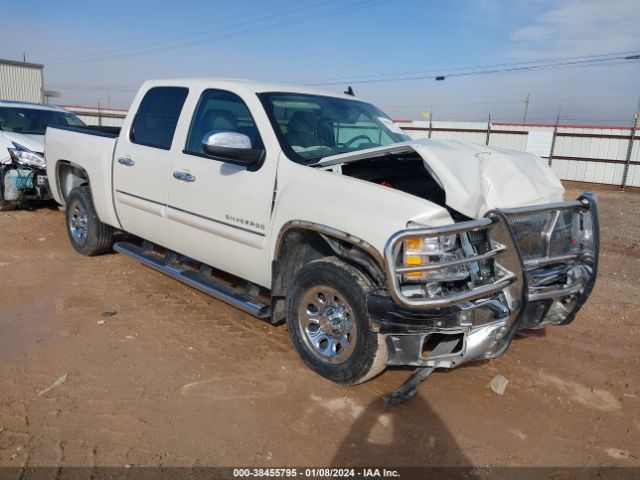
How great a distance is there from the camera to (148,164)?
485cm

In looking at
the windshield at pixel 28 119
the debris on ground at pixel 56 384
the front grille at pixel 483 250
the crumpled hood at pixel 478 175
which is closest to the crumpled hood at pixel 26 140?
the windshield at pixel 28 119

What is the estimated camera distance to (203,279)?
4555 millimetres

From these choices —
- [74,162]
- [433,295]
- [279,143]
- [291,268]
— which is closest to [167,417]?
[291,268]

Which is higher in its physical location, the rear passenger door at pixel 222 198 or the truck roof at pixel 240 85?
the truck roof at pixel 240 85

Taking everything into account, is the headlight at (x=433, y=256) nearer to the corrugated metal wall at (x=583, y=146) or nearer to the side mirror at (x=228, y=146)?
the side mirror at (x=228, y=146)

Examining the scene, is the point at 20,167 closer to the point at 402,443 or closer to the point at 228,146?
the point at 228,146

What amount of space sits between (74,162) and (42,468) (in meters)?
4.09

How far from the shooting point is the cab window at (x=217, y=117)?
13.8 feet

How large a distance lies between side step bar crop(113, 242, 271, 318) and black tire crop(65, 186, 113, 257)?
618 millimetres

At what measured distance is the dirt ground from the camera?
2928mm

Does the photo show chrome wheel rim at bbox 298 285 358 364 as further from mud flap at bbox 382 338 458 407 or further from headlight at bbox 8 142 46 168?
headlight at bbox 8 142 46 168

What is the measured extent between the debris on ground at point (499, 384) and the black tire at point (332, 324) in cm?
90

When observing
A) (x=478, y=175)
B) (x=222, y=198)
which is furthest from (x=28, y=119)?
(x=478, y=175)

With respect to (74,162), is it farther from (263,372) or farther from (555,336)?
(555,336)
